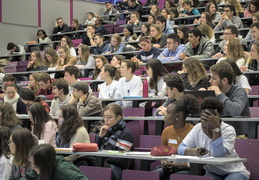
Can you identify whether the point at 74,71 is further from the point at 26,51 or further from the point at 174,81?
the point at 26,51

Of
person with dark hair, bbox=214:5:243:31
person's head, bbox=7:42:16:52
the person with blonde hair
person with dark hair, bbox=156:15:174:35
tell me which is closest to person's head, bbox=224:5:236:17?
person with dark hair, bbox=214:5:243:31

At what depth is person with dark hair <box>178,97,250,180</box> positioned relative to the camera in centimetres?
355

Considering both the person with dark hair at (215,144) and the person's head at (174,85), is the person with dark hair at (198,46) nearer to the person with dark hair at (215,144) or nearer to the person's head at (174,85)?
the person's head at (174,85)

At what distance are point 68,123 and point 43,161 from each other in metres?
1.29

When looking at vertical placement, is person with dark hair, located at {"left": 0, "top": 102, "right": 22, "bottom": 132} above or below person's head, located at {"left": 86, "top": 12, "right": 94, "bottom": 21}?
below

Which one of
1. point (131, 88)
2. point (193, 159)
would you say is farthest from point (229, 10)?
point (193, 159)

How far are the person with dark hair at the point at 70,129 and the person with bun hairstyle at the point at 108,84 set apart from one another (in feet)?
6.99

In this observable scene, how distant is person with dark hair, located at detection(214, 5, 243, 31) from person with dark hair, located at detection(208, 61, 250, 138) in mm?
5192

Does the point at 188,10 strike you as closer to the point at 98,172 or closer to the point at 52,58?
the point at 52,58

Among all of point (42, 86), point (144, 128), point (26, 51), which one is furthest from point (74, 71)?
point (26, 51)

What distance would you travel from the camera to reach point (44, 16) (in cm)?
1448

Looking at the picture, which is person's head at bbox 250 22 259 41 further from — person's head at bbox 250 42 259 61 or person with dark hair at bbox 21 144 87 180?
person with dark hair at bbox 21 144 87 180

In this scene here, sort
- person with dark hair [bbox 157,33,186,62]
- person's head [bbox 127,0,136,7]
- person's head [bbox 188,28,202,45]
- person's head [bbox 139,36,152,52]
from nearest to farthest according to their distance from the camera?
Result: 1. person's head [bbox 188,28,202,45]
2. person with dark hair [bbox 157,33,186,62]
3. person's head [bbox 139,36,152,52]
4. person's head [bbox 127,0,136,7]

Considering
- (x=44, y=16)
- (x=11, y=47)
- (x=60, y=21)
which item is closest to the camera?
(x=11, y=47)
